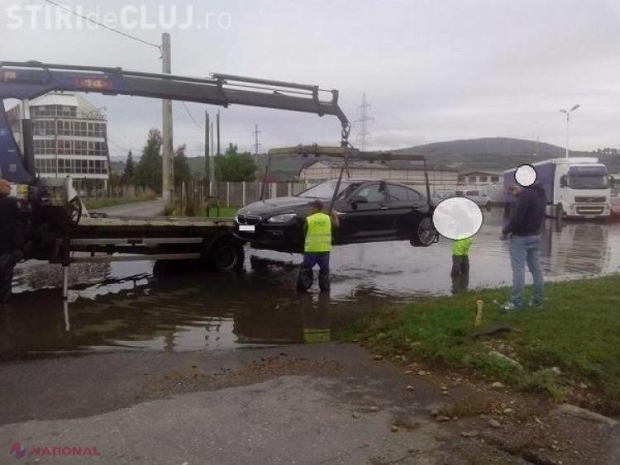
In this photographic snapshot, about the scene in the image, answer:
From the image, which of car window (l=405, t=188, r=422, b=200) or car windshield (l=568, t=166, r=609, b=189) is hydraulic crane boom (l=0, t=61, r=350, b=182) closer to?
car window (l=405, t=188, r=422, b=200)

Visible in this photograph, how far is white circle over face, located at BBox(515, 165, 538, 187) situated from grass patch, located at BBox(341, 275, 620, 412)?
1.49m

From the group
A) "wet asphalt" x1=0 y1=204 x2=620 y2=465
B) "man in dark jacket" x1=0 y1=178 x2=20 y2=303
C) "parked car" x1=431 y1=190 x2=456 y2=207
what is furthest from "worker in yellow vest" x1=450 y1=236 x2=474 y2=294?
"man in dark jacket" x1=0 y1=178 x2=20 y2=303

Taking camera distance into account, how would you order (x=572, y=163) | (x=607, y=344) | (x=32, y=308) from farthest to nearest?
1. (x=572, y=163)
2. (x=32, y=308)
3. (x=607, y=344)

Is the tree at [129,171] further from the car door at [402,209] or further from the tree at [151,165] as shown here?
the car door at [402,209]

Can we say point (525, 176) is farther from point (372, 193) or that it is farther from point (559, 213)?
point (559, 213)

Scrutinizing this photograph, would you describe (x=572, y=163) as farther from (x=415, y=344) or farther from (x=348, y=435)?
(x=348, y=435)

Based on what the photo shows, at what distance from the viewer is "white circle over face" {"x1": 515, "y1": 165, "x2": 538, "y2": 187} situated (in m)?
7.10

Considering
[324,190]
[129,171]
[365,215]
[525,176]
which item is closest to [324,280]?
[365,215]

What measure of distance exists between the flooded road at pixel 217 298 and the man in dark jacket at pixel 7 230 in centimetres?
62

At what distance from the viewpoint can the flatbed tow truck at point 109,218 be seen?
354 inches

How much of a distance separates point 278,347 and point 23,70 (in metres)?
6.07

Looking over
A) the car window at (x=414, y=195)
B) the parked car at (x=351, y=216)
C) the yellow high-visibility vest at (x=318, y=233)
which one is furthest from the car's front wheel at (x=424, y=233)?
the yellow high-visibility vest at (x=318, y=233)

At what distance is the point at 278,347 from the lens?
6.43 m

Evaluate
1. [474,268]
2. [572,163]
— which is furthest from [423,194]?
[572,163]
